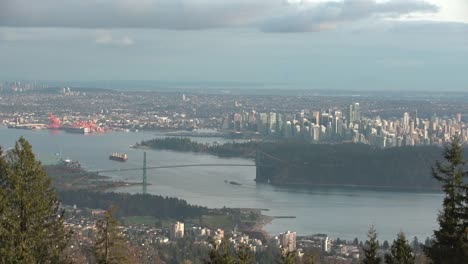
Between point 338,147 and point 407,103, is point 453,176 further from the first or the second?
point 407,103

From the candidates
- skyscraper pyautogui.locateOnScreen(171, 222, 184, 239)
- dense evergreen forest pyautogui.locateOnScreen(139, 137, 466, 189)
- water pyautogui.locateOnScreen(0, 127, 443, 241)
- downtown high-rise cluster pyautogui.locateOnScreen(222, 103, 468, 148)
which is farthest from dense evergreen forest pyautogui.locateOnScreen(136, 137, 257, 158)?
skyscraper pyautogui.locateOnScreen(171, 222, 184, 239)

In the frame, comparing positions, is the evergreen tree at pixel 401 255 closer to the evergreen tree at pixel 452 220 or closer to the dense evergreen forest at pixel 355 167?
the evergreen tree at pixel 452 220

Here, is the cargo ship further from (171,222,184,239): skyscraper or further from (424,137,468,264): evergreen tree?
(424,137,468,264): evergreen tree

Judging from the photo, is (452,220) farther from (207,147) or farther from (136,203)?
(207,147)

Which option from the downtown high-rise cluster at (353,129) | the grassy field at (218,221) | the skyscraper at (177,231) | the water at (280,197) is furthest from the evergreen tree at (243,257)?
the downtown high-rise cluster at (353,129)

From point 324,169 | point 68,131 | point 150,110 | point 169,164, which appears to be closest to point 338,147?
point 324,169

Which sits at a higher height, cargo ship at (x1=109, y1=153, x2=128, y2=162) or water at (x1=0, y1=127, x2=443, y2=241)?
cargo ship at (x1=109, y1=153, x2=128, y2=162)
